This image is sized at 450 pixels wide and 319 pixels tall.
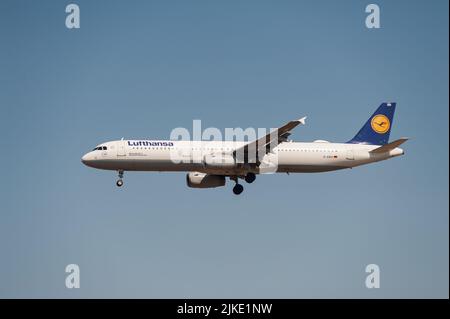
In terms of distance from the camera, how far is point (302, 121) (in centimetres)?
6231

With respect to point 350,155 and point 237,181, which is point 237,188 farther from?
point 350,155

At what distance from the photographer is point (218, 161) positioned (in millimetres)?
66938

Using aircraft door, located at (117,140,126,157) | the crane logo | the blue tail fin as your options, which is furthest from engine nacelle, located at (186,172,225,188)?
the crane logo

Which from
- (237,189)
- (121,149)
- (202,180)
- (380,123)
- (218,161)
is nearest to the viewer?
(218,161)

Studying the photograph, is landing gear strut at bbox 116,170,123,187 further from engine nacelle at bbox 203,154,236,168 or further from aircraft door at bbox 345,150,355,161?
aircraft door at bbox 345,150,355,161

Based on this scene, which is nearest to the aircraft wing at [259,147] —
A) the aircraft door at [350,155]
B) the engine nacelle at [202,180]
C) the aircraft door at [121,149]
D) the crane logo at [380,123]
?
the engine nacelle at [202,180]

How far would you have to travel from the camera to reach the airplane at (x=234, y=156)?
67688 millimetres

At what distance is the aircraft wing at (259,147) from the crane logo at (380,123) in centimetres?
1176

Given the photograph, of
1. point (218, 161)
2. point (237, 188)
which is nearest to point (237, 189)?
point (237, 188)

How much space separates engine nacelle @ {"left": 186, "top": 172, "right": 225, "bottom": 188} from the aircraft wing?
496 centimetres

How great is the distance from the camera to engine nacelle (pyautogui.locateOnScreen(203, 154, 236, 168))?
6681 centimetres

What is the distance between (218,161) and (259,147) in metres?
3.68

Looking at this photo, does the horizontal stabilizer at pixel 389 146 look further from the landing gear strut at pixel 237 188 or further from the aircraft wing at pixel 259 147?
the landing gear strut at pixel 237 188
